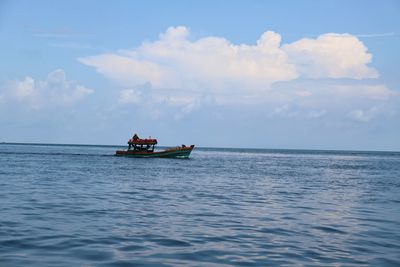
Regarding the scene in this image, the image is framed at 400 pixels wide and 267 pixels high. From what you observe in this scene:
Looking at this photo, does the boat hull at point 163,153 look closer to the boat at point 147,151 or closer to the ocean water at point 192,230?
the boat at point 147,151

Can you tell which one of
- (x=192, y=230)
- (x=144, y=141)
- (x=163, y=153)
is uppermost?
(x=144, y=141)

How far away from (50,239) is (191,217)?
5394 millimetres

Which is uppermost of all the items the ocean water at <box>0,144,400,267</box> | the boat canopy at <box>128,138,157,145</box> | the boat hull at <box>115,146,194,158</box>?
the boat canopy at <box>128,138,157,145</box>

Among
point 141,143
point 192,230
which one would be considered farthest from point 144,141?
point 192,230

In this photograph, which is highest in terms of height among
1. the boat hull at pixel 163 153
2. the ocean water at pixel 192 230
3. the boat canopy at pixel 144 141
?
the boat canopy at pixel 144 141

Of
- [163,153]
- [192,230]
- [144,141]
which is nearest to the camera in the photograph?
[192,230]

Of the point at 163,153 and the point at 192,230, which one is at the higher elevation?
the point at 163,153

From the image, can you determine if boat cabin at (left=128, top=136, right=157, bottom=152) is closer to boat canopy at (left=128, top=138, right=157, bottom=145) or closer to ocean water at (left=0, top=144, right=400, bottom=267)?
boat canopy at (left=128, top=138, right=157, bottom=145)

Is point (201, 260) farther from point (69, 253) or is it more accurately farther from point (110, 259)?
point (69, 253)

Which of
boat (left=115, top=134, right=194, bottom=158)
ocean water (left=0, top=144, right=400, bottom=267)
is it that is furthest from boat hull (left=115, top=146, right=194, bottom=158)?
ocean water (left=0, top=144, right=400, bottom=267)

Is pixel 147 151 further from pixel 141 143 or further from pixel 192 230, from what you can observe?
pixel 192 230

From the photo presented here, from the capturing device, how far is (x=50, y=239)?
1045 cm

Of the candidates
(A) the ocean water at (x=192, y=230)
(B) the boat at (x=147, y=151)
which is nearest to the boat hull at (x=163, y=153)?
(B) the boat at (x=147, y=151)

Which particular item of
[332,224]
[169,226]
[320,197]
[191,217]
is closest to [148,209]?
[191,217]
